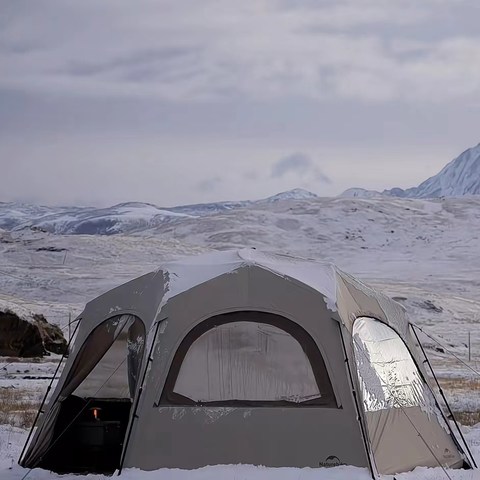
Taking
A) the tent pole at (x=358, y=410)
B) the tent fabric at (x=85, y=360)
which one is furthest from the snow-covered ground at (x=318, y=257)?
the tent fabric at (x=85, y=360)

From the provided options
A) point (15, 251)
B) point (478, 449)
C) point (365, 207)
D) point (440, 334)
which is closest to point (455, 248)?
point (365, 207)

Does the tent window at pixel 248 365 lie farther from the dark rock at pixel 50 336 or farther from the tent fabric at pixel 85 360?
the dark rock at pixel 50 336

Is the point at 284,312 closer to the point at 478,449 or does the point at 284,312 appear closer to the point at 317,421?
the point at 317,421

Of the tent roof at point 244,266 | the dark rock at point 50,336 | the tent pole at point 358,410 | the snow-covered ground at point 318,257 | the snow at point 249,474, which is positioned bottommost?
the snow-covered ground at point 318,257

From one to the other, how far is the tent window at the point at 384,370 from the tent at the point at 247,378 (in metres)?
0.02

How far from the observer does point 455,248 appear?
120 m

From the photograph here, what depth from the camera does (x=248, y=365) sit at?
10.8 meters

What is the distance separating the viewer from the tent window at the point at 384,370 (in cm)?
1070

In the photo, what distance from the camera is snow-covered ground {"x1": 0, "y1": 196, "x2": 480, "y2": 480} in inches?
828

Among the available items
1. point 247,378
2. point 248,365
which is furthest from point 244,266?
point 247,378

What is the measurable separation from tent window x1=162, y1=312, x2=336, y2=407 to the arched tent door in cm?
63

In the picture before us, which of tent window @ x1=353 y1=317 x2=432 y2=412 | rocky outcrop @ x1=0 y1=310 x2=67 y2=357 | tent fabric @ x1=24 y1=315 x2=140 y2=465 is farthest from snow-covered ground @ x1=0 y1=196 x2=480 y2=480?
tent window @ x1=353 y1=317 x2=432 y2=412

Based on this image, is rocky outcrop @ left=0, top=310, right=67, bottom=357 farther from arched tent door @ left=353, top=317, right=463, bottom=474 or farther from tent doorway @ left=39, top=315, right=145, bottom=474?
arched tent door @ left=353, top=317, right=463, bottom=474

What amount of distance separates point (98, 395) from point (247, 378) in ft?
8.49
